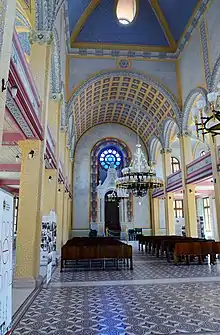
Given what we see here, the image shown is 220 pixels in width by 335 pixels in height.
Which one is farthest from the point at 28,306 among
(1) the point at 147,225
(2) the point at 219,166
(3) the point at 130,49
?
(1) the point at 147,225

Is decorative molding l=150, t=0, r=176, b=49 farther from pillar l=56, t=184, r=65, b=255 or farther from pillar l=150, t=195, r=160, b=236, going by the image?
pillar l=150, t=195, r=160, b=236

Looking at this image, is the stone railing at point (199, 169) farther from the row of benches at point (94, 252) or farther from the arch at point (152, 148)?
→ the arch at point (152, 148)

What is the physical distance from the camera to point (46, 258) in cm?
700

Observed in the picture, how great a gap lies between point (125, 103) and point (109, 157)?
5677mm

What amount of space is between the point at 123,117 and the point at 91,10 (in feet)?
30.2

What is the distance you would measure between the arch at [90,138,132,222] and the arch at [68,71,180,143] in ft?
5.64

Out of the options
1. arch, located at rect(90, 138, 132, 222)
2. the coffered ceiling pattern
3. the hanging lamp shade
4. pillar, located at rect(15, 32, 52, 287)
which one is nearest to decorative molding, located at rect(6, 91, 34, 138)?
pillar, located at rect(15, 32, 52, 287)

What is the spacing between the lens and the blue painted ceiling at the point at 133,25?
568 inches

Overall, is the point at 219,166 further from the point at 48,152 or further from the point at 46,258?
the point at 46,258

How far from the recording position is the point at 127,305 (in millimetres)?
4809

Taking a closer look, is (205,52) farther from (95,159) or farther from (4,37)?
(95,159)

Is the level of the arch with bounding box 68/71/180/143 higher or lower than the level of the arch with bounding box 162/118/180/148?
higher

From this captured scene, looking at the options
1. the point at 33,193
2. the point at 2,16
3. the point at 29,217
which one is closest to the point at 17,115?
the point at 33,193

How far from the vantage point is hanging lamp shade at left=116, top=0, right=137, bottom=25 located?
15.1 meters
